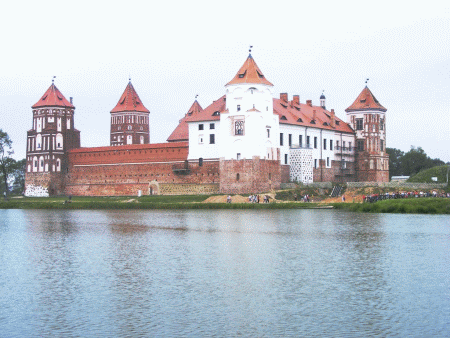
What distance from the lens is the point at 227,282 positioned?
2059cm

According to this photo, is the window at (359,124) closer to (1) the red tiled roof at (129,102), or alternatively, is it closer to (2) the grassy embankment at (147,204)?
(2) the grassy embankment at (147,204)

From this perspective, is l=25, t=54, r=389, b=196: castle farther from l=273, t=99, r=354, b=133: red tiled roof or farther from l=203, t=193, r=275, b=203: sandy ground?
l=203, t=193, r=275, b=203: sandy ground

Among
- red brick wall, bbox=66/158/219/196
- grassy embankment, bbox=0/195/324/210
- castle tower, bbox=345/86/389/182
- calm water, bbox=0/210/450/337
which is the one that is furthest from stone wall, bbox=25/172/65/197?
calm water, bbox=0/210/450/337

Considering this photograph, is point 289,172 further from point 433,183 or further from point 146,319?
point 146,319

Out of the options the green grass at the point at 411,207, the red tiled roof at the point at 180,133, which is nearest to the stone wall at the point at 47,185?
the red tiled roof at the point at 180,133

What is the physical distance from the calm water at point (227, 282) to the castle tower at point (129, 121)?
59783mm

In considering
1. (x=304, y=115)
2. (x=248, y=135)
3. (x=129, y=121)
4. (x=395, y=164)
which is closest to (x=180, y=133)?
(x=304, y=115)

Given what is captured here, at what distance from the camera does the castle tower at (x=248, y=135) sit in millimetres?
62344

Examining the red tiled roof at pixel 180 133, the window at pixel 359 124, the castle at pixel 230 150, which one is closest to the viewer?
the castle at pixel 230 150

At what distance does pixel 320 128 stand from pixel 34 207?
25848mm

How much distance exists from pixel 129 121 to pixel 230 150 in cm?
3478

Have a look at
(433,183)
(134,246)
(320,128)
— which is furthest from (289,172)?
(134,246)

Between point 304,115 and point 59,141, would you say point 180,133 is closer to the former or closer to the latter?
point 59,141

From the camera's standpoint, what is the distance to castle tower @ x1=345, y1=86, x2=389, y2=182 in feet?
245
